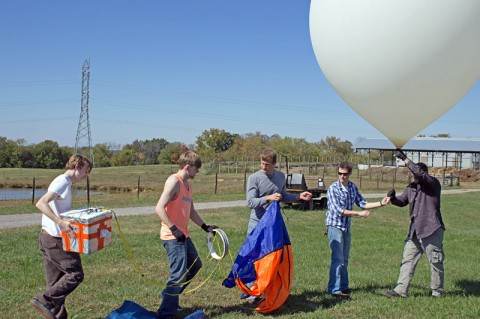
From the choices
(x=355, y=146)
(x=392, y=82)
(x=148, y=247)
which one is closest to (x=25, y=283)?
(x=148, y=247)

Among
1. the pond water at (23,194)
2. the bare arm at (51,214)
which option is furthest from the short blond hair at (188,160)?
the pond water at (23,194)

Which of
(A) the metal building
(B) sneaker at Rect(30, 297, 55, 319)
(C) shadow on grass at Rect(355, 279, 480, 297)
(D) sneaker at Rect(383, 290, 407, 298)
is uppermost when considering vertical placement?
(A) the metal building

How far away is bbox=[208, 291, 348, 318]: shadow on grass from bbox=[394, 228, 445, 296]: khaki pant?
84 centimetres

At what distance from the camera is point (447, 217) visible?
A: 1686 cm

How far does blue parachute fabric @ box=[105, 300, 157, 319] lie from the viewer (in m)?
5.14

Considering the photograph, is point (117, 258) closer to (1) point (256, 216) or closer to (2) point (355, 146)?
(1) point (256, 216)

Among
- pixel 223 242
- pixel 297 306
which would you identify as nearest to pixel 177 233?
pixel 223 242

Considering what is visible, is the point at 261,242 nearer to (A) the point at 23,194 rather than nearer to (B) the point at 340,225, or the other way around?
(B) the point at 340,225

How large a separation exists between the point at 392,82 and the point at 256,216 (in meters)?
2.12

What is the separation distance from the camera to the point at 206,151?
6619cm

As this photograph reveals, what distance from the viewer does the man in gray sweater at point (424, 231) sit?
612cm

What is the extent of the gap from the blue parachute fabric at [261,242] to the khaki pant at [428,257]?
1600 mm

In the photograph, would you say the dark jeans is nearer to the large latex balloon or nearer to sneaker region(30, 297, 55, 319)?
sneaker region(30, 297, 55, 319)

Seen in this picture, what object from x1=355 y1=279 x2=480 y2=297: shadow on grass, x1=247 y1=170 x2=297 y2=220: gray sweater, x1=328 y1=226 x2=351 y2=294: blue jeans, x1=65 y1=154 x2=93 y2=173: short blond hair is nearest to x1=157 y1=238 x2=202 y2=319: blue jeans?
x1=247 y1=170 x2=297 y2=220: gray sweater
